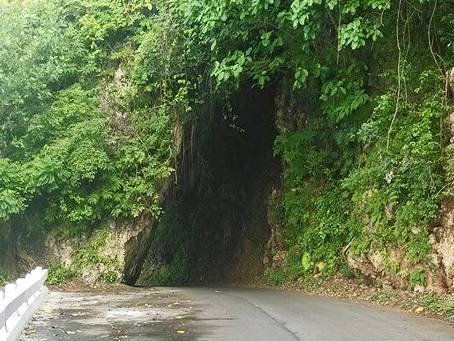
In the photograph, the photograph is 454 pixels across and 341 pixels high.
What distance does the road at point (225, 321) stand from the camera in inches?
320

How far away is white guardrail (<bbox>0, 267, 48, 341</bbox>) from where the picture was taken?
725 centimetres

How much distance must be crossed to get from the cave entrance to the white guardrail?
35.1 feet

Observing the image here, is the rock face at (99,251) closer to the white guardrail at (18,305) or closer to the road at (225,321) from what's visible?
the road at (225,321)

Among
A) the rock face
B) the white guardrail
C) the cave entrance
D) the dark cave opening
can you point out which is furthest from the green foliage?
the dark cave opening

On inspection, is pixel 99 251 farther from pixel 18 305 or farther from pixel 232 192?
pixel 232 192

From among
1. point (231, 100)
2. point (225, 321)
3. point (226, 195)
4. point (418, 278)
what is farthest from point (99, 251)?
point (226, 195)

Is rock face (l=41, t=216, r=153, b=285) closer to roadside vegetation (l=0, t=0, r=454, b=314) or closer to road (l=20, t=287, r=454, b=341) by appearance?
roadside vegetation (l=0, t=0, r=454, b=314)

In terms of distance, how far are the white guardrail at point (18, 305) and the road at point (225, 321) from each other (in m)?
0.20

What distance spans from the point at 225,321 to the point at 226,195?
17.3 meters

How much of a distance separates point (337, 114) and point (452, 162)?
3.74 m

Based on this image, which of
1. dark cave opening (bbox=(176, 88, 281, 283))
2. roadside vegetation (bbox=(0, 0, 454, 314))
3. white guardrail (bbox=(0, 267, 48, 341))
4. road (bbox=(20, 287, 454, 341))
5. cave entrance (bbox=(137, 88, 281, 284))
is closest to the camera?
white guardrail (bbox=(0, 267, 48, 341))

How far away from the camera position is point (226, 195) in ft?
87.8

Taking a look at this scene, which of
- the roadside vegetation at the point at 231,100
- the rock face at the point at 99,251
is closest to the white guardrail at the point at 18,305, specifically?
the roadside vegetation at the point at 231,100

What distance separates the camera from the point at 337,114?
15031mm
